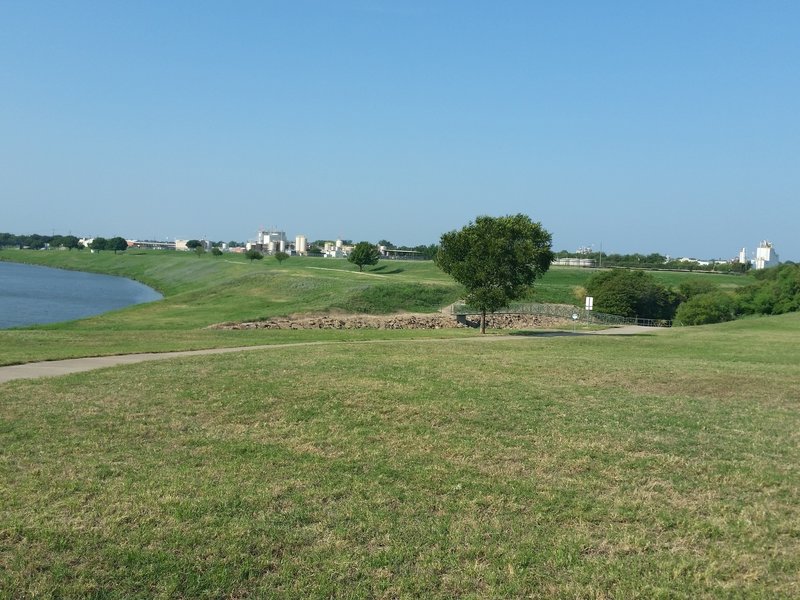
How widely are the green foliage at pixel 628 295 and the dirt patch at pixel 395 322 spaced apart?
24.1 metres

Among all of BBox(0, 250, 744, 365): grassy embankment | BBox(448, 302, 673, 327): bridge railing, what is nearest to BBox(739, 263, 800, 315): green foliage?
BBox(0, 250, 744, 365): grassy embankment

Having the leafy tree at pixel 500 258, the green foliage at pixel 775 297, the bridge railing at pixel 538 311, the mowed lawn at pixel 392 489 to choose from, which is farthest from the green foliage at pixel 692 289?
the mowed lawn at pixel 392 489

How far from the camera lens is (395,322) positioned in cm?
5056

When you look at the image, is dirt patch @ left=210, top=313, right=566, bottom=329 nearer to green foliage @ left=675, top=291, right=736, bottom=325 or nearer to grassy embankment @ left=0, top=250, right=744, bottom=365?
grassy embankment @ left=0, top=250, right=744, bottom=365

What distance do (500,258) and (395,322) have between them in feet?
41.3

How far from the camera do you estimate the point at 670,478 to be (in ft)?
30.8

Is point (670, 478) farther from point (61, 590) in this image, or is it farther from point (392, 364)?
point (392, 364)

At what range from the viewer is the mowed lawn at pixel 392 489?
6.45 m

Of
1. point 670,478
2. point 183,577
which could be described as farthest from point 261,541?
point 670,478

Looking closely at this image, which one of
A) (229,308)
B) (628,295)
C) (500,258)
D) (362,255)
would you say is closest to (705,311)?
(628,295)

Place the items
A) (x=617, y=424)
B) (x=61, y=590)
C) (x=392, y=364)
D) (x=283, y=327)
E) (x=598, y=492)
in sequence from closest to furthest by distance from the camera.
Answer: (x=61, y=590) < (x=598, y=492) < (x=617, y=424) < (x=392, y=364) < (x=283, y=327)

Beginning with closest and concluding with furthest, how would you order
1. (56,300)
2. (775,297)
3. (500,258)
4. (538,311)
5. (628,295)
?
(500,258) → (538,311) → (628,295) → (56,300) → (775,297)

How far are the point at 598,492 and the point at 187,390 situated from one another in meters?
9.12

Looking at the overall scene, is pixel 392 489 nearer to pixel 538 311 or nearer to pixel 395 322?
pixel 395 322
